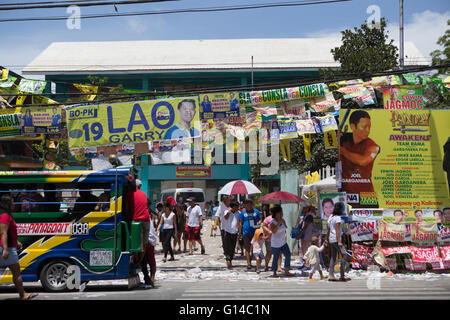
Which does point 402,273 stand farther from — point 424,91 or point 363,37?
point 363,37

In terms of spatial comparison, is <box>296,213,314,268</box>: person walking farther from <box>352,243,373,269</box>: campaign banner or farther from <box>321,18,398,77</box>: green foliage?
<box>321,18,398,77</box>: green foliage

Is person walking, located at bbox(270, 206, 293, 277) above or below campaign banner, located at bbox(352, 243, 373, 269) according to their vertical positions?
above

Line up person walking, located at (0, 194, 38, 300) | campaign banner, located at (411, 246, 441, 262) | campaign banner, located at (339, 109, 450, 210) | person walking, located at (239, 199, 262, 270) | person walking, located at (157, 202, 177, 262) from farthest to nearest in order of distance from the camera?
person walking, located at (157, 202, 177, 262), person walking, located at (239, 199, 262, 270), campaign banner, located at (339, 109, 450, 210), campaign banner, located at (411, 246, 441, 262), person walking, located at (0, 194, 38, 300)

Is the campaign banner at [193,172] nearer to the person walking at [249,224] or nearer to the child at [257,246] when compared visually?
the person walking at [249,224]

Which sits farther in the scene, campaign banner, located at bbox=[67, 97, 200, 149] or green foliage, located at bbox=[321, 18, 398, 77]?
green foliage, located at bbox=[321, 18, 398, 77]

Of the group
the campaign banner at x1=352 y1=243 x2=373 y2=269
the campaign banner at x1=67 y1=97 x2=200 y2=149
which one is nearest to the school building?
the campaign banner at x1=67 y1=97 x2=200 y2=149

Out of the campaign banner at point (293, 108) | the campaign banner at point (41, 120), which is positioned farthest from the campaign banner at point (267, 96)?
the campaign banner at point (41, 120)

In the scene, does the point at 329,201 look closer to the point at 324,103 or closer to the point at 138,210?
the point at 324,103

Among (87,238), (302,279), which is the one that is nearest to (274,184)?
(302,279)

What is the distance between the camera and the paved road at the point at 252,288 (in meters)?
9.57

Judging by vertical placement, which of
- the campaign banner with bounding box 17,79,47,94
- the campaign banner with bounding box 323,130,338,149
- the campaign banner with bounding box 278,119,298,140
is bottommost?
the campaign banner with bounding box 323,130,338,149

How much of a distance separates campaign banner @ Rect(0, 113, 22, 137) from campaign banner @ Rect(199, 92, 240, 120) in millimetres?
5943

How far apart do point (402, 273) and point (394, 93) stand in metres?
5.34

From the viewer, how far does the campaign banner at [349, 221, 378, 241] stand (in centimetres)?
1405
